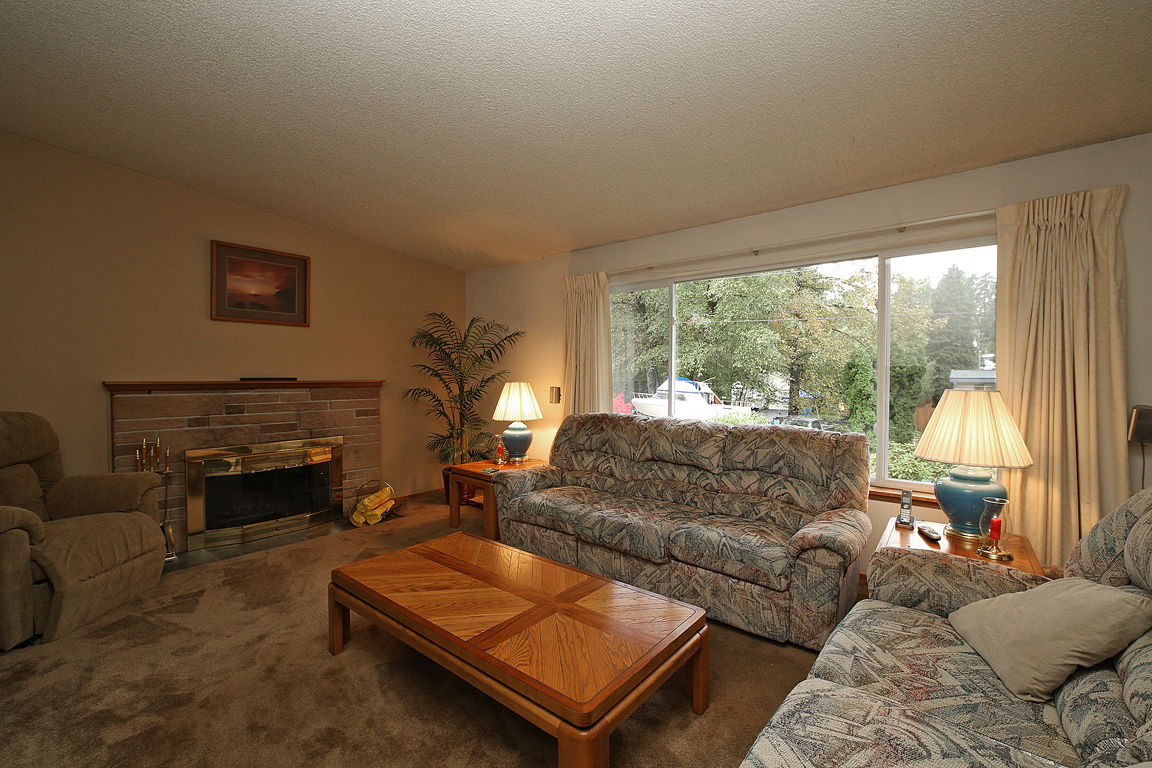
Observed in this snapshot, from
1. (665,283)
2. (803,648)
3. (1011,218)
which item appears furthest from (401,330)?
(1011,218)

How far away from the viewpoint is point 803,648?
90.0 inches

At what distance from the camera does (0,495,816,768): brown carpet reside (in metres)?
1.62

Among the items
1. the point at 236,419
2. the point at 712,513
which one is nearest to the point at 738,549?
the point at 712,513

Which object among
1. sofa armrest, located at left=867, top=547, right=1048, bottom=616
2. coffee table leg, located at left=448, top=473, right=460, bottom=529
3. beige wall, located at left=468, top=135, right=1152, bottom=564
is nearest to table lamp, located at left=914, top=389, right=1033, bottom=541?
sofa armrest, located at left=867, top=547, right=1048, bottom=616

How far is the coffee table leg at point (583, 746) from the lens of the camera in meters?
1.28

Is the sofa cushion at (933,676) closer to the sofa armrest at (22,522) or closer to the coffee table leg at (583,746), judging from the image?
the coffee table leg at (583,746)

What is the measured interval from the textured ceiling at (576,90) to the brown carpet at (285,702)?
2455 mm

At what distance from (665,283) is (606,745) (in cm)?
341

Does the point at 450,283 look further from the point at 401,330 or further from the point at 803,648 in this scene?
the point at 803,648

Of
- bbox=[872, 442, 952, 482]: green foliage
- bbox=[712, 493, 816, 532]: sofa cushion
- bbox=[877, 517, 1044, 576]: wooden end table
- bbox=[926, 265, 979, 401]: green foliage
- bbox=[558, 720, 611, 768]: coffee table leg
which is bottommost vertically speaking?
bbox=[558, 720, 611, 768]: coffee table leg

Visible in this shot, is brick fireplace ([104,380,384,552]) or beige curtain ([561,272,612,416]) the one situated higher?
beige curtain ([561,272,612,416])

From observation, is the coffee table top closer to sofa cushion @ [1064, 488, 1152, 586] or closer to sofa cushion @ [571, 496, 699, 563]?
sofa cushion @ [571, 496, 699, 563]

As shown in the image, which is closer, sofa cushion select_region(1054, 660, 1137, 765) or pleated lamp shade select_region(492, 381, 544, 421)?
sofa cushion select_region(1054, 660, 1137, 765)

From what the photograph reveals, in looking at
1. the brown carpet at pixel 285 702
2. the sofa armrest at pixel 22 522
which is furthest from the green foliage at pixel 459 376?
the sofa armrest at pixel 22 522
